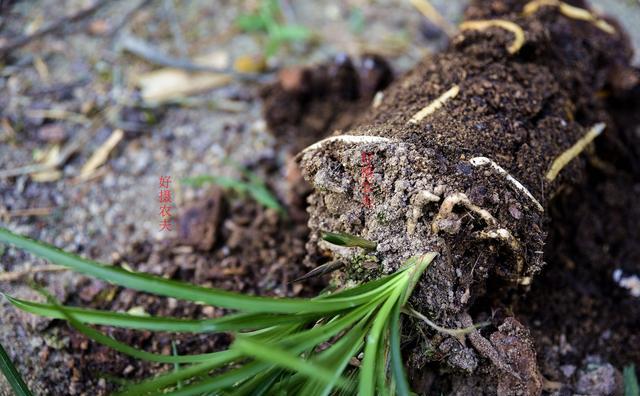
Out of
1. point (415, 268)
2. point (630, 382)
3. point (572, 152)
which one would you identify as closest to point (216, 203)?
point (415, 268)

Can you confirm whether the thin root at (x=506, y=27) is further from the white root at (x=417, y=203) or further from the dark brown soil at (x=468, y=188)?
the white root at (x=417, y=203)

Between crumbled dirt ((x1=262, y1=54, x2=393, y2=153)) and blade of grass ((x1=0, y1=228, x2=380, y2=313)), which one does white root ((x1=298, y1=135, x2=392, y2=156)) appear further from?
crumbled dirt ((x1=262, y1=54, x2=393, y2=153))

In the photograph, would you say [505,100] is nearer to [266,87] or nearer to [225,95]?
[266,87]

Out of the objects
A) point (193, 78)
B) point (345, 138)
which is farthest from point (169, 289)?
point (193, 78)

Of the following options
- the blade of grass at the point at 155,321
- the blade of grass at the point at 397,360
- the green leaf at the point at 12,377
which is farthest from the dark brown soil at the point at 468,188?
the green leaf at the point at 12,377

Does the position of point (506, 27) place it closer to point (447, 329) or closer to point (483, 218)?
point (483, 218)
